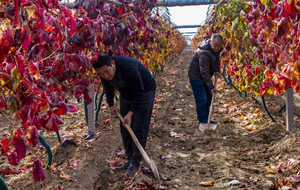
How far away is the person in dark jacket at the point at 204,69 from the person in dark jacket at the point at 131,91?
5.78 feet

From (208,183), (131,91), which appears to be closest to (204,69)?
(131,91)

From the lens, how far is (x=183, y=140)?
16.5 feet

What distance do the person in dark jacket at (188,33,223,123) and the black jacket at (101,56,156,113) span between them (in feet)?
5.78

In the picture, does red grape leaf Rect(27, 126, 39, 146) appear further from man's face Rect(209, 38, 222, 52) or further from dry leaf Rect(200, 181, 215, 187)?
man's face Rect(209, 38, 222, 52)

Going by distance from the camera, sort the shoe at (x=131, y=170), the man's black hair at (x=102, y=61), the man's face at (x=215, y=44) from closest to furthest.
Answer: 1. the man's black hair at (x=102, y=61)
2. the shoe at (x=131, y=170)
3. the man's face at (x=215, y=44)

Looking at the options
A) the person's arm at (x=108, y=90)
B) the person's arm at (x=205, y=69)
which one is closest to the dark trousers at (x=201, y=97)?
the person's arm at (x=205, y=69)

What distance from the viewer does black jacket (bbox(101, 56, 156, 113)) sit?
3.31 m

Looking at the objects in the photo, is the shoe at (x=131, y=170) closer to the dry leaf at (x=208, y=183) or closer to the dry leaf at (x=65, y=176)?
the dry leaf at (x=65, y=176)

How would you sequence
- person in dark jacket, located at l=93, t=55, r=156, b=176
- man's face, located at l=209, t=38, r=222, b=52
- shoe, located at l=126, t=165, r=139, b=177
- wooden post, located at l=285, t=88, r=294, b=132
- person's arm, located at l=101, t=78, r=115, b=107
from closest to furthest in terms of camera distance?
person in dark jacket, located at l=93, t=55, r=156, b=176
shoe, located at l=126, t=165, r=139, b=177
person's arm, located at l=101, t=78, r=115, b=107
wooden post, located at l=285, t=88, r=294, b=132
man's face, located at l=209, t=38, r=222, b=52

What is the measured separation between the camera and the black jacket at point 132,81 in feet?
10.9

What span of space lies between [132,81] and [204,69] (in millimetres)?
2170

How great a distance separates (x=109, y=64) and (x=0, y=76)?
1.71 meters

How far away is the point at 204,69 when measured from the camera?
17.0ft

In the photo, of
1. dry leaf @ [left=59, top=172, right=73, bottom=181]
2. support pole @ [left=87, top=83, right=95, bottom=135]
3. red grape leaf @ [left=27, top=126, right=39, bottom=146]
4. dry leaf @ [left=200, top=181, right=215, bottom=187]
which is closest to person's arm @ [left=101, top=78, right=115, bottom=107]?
support pole @ [left=87, top=83, right=95, bottom=135]
